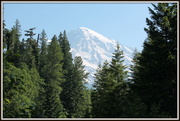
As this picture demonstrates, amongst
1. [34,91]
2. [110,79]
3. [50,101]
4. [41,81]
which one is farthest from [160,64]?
[41,81]

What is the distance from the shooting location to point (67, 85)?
49.6 m

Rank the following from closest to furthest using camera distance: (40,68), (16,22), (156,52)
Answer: (156,52), (40,68), (16,22)

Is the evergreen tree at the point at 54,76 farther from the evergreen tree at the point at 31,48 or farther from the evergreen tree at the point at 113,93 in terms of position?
the evergreen tree at the point at 113,93

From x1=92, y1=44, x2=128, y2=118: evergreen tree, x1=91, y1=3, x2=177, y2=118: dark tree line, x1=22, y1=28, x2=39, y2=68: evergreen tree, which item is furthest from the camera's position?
x1=22, y1=28, x2=39, y2=68: evergreen tree

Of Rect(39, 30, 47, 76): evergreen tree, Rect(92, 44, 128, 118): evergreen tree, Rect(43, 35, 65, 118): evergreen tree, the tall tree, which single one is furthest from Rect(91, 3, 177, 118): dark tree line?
Rect(39, 30, 47, 76): evergreen tree

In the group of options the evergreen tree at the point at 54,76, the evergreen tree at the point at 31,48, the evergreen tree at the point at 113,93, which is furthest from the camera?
the evergreen tree at the point at 31,48

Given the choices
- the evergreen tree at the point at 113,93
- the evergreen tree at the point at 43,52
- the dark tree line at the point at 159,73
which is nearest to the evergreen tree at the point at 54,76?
the evergreen tree at the point at 43,52

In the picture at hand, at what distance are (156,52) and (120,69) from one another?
11.7m

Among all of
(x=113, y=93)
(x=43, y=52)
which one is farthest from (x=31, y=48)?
(x=113, y=93)

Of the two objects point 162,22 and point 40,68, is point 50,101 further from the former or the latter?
point 162,22

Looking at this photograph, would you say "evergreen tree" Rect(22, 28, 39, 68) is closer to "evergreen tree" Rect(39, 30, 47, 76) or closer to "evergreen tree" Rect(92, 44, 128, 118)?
"evergreen tree" Rect(39, 30, 47, 76)

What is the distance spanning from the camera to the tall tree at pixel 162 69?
1476 centimetres

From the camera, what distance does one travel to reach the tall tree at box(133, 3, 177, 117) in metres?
14.8

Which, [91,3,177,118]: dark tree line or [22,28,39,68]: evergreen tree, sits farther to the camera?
[22,28,39,68]: evergreen tree
